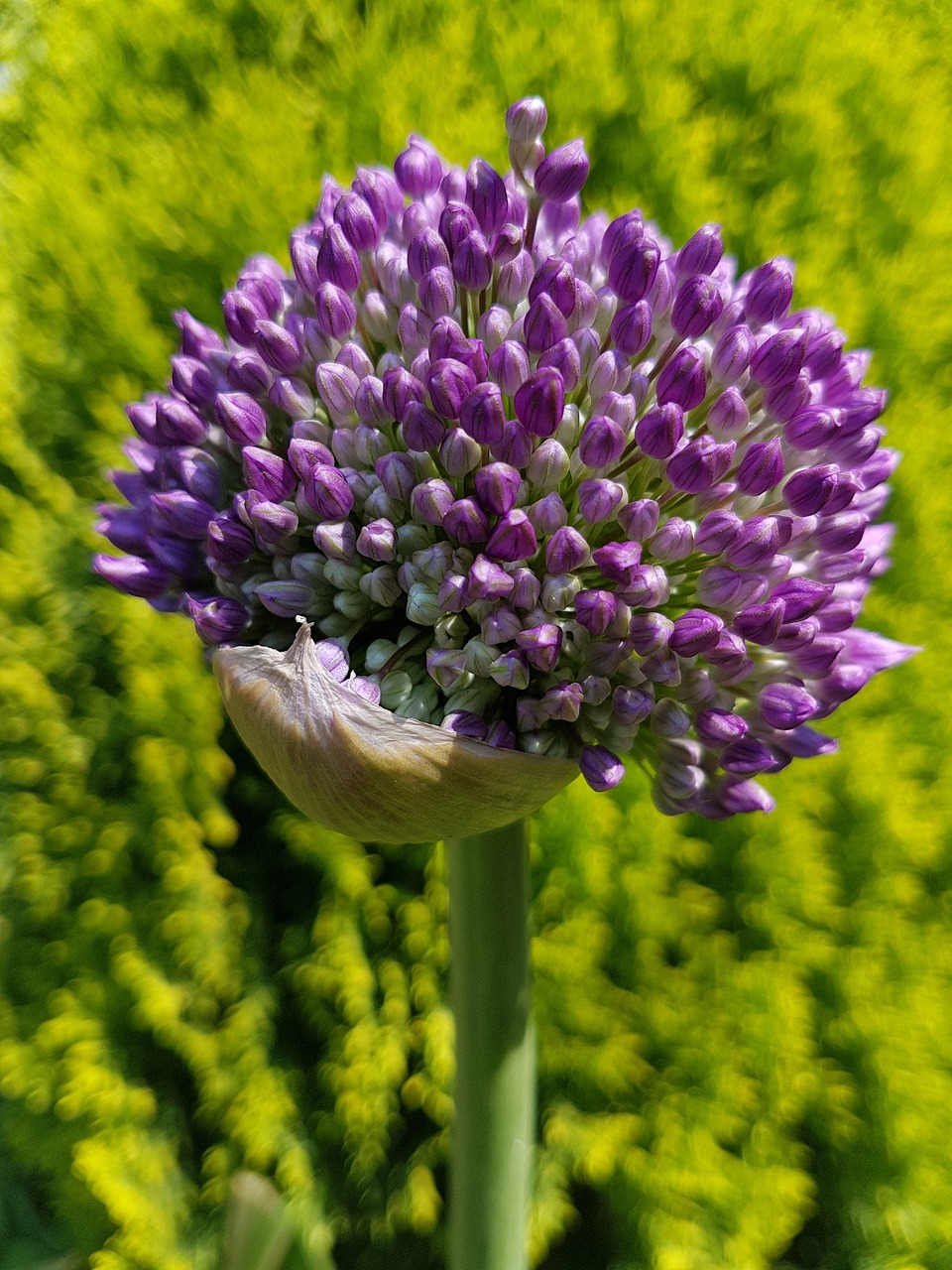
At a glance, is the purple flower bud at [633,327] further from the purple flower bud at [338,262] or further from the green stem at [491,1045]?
the green stem at [491,1045]

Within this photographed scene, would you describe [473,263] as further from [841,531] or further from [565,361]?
[841,531]

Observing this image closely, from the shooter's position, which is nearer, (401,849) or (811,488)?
(811,488)

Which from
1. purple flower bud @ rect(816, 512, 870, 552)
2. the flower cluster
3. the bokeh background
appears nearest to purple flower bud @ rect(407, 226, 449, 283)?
the flower cluster

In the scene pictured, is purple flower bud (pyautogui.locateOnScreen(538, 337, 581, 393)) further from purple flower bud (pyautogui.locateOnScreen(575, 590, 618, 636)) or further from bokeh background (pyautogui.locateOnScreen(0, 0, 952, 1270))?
bokeh background (pyautogui.locateOnScreen(0, 0, 952, 1270))

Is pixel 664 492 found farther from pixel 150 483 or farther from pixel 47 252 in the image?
pixel 47 252

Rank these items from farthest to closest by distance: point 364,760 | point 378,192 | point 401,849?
1. point 401,849
2. point 378,192
3. point 364,760

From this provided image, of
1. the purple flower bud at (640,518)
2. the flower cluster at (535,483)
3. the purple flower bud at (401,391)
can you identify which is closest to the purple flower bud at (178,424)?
Result: the flower cluster at (535,483)

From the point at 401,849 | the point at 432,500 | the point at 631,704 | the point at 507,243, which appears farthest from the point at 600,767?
the point at 401,849
